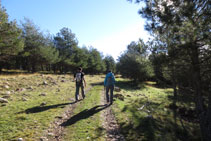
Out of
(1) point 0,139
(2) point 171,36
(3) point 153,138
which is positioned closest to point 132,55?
(2) point 171,36

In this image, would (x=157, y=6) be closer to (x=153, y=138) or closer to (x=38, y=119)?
(x=153, y=138)

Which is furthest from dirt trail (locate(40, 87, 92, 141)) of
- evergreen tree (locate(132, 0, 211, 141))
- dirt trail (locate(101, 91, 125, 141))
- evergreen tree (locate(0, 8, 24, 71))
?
evergreen tree (locate(0, 8, 24, 71))

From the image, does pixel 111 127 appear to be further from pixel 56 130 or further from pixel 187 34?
pixel 187 34

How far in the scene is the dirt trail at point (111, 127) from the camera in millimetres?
5155

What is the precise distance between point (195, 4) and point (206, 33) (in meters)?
1.35

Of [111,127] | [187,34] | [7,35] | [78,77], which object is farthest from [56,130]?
[7,35]

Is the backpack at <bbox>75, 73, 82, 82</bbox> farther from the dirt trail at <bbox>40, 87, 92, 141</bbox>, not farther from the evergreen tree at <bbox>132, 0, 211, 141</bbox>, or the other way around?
the evergreen tree at <bbox>132, 0, 211, 141</bbox>

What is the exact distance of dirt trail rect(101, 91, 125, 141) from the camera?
516cm

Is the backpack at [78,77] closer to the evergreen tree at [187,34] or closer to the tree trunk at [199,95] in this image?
the evergreen tree at [187,34]

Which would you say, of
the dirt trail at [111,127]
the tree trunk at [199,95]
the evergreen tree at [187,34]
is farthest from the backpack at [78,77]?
the tree trunk at [199,95]

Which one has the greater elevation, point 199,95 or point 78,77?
point 78,77

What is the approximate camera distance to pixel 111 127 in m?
6.10

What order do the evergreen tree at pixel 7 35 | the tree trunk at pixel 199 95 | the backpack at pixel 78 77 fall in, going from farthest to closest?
the evergreen tree at pixel 7 35 → the backpack at pixel 78 77 → the tree trunk at pixel 199 95

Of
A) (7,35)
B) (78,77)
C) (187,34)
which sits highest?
(7,35)
